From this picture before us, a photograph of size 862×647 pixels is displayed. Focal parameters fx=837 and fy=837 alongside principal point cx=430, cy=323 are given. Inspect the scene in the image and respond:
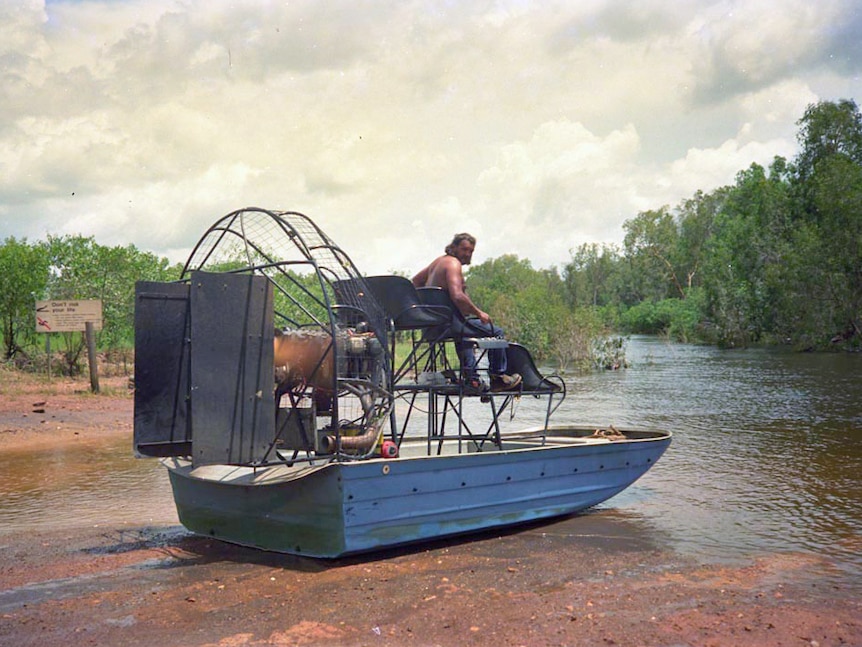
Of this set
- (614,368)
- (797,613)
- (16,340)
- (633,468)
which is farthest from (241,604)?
(614,368)

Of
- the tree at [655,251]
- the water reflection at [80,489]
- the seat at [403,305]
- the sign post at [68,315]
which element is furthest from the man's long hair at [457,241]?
the tree at [655,251]

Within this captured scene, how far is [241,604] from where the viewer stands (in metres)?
5.96

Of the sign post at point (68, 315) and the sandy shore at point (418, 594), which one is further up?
the sign post at point (68, 315)

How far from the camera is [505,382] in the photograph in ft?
27.3

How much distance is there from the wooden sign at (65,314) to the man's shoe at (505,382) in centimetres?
1232

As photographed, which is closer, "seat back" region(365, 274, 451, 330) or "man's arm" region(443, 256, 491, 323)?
"seat back" region(365, 274, 451, 330)

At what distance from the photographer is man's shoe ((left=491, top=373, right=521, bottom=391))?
8.31m

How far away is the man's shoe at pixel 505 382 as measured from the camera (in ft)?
27.3

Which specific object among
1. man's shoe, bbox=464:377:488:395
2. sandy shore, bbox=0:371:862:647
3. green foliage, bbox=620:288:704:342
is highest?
green foliage, bbox=620:288:704:342

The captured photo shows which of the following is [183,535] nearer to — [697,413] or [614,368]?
[697,413]

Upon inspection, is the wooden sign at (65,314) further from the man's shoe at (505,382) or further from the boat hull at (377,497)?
the man's shoe at (505,382)

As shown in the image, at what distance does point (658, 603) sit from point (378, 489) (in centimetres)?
227

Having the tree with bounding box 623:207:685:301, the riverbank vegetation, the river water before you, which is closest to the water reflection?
the river water

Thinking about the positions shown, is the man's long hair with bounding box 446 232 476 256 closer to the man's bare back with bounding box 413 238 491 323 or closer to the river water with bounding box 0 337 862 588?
the man's bare back with bounding box 413 238 491 323
